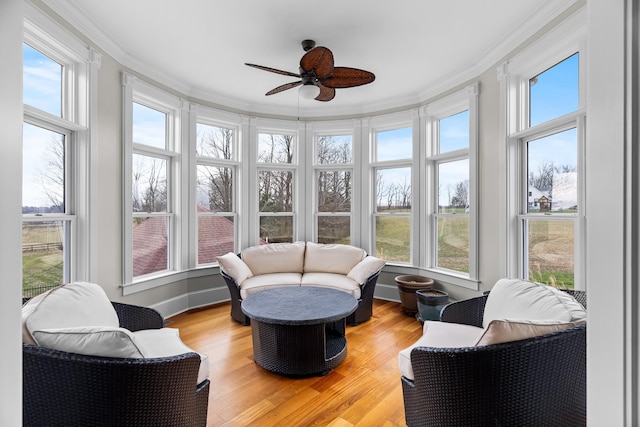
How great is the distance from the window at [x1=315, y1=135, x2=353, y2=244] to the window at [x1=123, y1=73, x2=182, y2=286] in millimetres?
A: 2036

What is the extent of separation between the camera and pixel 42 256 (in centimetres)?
252

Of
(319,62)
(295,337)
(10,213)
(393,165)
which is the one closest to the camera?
(10,213)

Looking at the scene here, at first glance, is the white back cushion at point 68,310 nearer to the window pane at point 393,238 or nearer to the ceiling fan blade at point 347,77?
the ceiling fan blade at point 347,77

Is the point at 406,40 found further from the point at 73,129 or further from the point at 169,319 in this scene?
the point at 169,319

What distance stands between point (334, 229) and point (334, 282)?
4.24ft

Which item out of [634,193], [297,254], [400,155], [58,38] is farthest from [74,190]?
[400,155]

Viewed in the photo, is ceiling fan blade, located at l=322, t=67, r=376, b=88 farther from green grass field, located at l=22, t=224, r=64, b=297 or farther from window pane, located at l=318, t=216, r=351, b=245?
green grass field, located at l=22, t=224, r=64, b=297

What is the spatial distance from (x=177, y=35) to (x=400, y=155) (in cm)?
309

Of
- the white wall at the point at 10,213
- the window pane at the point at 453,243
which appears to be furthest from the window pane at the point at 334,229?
the white wall at the point at 10,213

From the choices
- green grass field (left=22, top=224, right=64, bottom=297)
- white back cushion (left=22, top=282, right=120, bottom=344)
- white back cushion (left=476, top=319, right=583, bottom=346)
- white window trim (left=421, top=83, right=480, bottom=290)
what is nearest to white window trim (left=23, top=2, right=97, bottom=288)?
green grass field (left=22, top=224, right=64, bottom=297)

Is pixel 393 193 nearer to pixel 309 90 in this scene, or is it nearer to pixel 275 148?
pixel 275 148

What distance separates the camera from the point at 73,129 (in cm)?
273

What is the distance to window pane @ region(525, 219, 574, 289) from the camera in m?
2.53

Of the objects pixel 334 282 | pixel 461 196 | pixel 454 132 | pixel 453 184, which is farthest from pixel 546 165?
pixel 334 282
